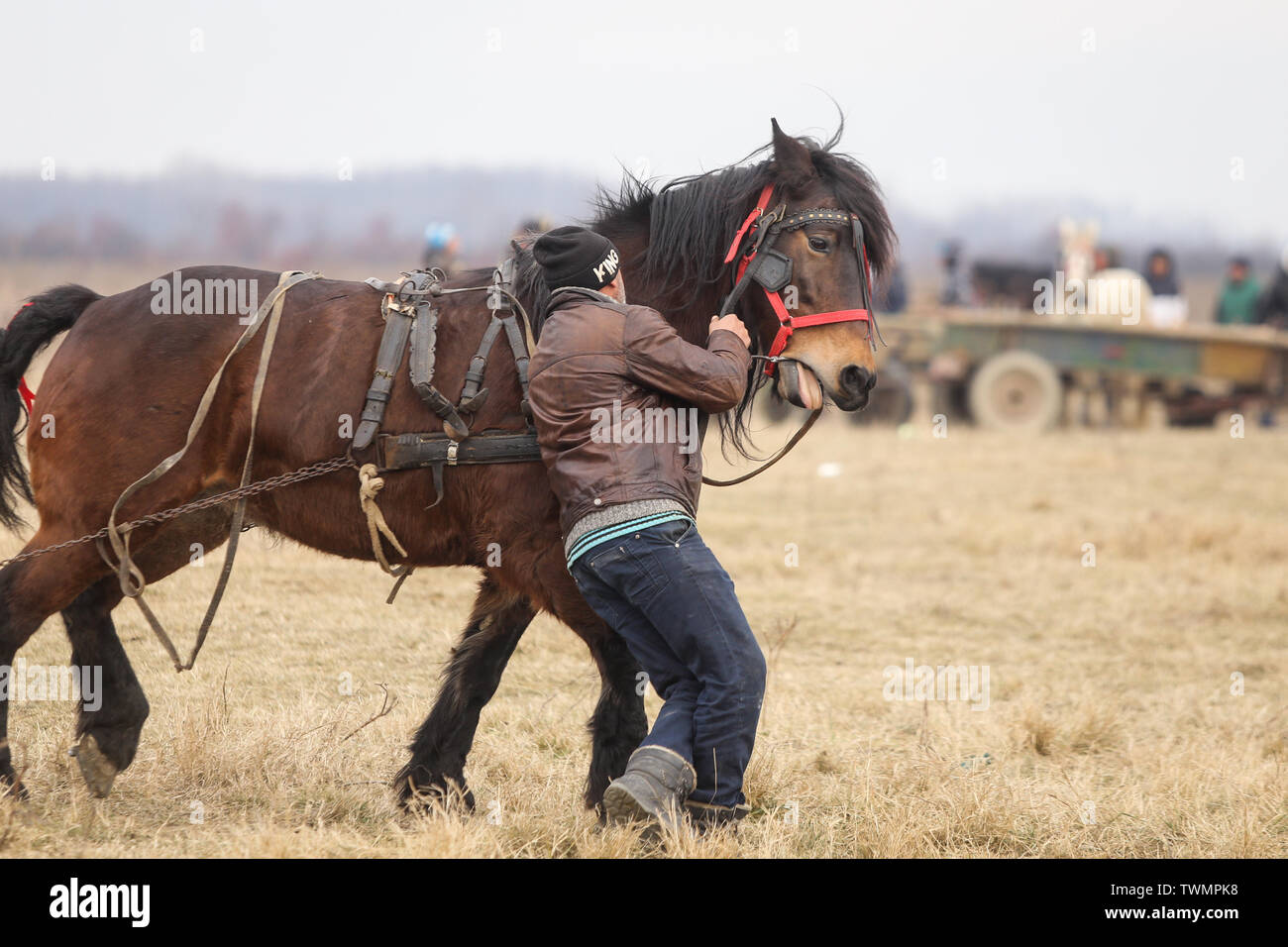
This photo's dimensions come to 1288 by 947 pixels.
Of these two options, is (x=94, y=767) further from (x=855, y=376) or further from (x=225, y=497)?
(x=855, y=376)

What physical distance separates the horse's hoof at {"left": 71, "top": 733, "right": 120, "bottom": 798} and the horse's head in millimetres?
2602

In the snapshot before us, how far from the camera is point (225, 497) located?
169 inches

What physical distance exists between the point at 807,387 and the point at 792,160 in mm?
769

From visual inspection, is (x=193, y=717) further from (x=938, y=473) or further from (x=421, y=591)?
(x=938, y=473)

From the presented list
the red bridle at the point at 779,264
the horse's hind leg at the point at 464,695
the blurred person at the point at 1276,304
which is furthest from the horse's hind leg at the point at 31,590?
the blurred person at the point at 1276,304

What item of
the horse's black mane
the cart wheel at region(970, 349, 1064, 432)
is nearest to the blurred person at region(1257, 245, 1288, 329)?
the cart wheel at region(970, 349, 1064, 432)

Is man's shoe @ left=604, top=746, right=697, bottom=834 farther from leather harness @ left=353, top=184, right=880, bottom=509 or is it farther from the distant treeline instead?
the distant treeline

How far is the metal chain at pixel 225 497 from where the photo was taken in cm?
423

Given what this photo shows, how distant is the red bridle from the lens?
162 inches

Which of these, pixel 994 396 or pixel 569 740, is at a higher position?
pixel 994 396

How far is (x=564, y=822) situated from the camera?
13.9 feet

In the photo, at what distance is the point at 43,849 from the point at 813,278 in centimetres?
289

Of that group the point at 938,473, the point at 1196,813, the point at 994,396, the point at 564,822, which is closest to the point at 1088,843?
the point at 1196,813

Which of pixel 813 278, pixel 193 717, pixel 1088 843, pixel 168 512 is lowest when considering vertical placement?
pixel 1088 843
